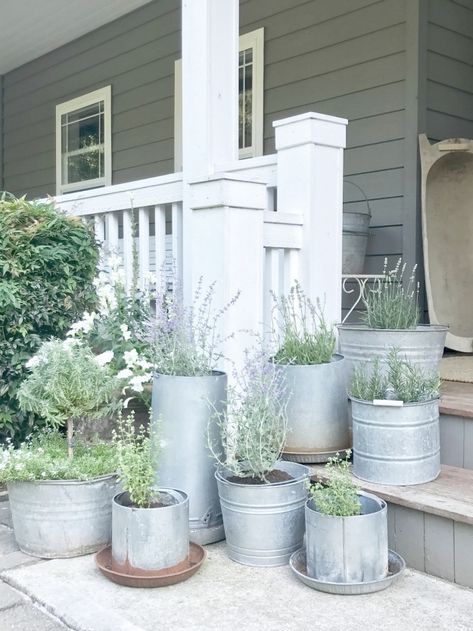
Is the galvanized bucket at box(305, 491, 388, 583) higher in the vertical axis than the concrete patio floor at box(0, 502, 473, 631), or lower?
higher

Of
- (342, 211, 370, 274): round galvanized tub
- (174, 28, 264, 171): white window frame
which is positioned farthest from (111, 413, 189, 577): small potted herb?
(174, 28, 264, 171): white window frame

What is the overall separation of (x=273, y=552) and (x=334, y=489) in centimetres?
30

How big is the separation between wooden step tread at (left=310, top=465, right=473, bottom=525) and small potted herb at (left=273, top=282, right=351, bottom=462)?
125mm

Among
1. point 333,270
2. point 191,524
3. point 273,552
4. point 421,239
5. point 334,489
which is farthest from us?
point 421,239

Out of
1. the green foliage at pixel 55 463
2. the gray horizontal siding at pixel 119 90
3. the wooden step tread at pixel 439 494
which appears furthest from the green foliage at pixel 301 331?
the gray horizontal siding at pixel 119 90

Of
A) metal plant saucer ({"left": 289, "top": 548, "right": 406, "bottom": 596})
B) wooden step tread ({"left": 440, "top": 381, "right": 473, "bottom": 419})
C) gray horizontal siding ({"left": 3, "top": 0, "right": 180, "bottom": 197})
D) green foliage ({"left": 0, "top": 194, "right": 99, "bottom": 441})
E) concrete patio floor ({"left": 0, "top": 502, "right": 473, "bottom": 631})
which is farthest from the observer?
gray horizontal siding ({"left": 3, "top": 0, "right": 180, "bottom": 197})

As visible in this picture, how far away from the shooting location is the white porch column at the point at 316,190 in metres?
2.50

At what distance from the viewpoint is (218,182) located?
2.32 meters

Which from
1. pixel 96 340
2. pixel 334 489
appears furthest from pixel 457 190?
pixel 334 489

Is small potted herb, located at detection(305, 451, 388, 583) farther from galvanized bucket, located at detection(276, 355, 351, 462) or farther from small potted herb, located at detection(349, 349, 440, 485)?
galvanized bucket, located at detection(276, 355, 351, 462)

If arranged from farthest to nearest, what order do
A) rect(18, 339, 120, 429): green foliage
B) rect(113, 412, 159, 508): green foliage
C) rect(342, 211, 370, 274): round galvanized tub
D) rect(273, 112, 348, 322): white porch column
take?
rect(342, 211, 370, 274): round galvanized tub → rect(273, 112, 348, 322): white porch column → rect(18, 339, 120, 429): green foliage → rect(113, 412, 159, 508): green foliage

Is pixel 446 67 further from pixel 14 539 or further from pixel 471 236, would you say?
pixel 14 539

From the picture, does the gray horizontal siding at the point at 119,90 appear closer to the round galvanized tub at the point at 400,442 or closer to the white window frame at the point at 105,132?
the white window frame at the point at 105,132

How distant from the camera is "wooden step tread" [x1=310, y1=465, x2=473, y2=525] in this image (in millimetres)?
1849
